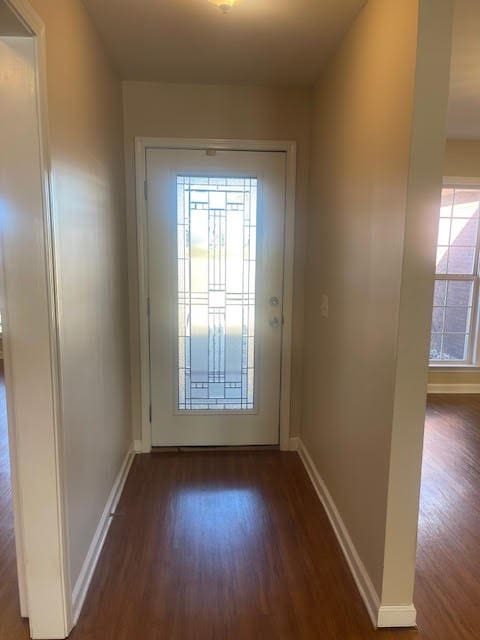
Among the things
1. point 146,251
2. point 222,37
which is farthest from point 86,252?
point 222,37

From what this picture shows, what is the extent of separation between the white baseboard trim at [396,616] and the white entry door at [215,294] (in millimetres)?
1517

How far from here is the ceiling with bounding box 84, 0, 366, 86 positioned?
6.01ft

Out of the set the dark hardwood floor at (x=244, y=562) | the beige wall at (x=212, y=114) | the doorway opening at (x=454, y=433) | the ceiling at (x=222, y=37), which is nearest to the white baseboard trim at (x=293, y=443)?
the dark hardwood floor at (x=244, y=562)

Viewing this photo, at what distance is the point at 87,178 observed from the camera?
74.5 inches

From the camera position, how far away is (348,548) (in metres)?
1.99

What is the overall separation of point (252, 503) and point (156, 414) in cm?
96

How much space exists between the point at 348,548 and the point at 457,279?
336cm

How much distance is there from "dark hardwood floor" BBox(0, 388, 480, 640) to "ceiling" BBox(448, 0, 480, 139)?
98.6 inches

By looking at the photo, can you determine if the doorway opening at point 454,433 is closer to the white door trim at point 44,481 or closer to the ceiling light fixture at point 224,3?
the white door trim at point 44,481

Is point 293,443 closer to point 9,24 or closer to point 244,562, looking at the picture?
point 244,562

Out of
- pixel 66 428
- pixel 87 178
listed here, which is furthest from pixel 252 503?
pixel 87 178

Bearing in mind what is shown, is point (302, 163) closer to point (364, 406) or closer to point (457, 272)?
point (364, 406)

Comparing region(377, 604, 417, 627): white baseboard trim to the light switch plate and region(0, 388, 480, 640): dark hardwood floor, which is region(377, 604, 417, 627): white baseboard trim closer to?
region(0, 388, 480, 640): dark hardwood floor

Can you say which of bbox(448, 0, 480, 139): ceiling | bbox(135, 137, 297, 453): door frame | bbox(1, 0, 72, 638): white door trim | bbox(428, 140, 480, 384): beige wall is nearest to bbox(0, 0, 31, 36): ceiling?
bbox(1, 0, 72, 638): white door trim
